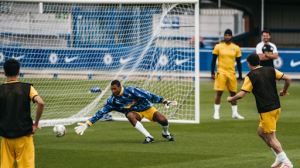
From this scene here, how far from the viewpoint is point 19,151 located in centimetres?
565

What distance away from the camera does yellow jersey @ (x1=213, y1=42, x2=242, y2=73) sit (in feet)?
39.8

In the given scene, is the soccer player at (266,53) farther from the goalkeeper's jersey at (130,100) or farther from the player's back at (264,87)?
the player's back at (264,87)

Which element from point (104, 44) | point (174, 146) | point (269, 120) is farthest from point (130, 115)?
point (104, 44)

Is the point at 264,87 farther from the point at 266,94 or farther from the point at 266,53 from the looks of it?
the point at 266,53

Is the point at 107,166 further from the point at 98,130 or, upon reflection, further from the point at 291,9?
the point at 291,9

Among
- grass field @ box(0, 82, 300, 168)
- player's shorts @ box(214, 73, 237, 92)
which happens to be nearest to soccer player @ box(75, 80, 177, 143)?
grass field @ box(0, 82, 300, 168)

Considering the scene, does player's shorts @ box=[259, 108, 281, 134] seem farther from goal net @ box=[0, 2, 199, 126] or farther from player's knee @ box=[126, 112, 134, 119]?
goal net @ box=[0, 2, 199, 126]

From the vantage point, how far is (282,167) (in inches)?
269

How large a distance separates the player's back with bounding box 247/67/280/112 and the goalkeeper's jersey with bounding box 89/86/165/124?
2460 millimetres

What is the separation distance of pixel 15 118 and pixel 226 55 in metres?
7.35

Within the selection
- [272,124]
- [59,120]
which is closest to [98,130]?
[59,120]

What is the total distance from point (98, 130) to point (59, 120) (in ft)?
3.52

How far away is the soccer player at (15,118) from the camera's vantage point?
5.60 metres

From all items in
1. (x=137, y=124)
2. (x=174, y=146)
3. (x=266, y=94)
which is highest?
(x=266, y=94)
